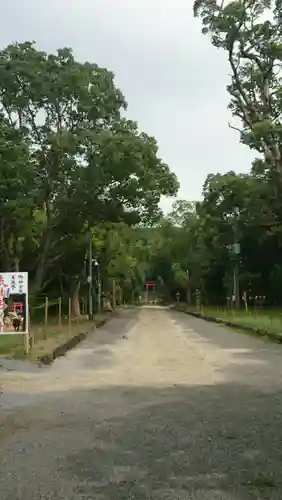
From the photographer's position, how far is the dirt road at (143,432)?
231 inches

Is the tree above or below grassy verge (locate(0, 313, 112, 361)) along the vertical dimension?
above

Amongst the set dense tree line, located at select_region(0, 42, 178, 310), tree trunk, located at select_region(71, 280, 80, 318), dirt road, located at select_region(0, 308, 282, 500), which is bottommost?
dirt road, located at select_region(0, 308, 282, 500)

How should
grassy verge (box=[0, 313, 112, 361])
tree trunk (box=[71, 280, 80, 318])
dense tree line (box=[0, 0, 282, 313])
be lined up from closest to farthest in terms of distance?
grassy verge (box=[0, 313, 112, 361]) → dense tree line (box=[0, 0, 282, 313]) → tree trunk (box=[71, 280, 80, 318])

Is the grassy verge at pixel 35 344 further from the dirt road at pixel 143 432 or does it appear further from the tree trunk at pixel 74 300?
the tree trunk at pixel 74 300

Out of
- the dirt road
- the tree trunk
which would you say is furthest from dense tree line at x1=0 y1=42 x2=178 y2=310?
the dirt road

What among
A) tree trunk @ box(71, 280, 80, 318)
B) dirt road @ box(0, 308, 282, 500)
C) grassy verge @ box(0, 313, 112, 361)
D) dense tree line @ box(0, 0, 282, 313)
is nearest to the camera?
dirt road @ box(0, 308, 282, 500)

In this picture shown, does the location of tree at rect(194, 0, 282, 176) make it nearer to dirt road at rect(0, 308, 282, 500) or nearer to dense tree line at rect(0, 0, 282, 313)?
dense tree line at rect(0, 0, 282, 313)

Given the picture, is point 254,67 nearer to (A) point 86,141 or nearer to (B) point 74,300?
(A) point 86,141

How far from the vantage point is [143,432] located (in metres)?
8.27

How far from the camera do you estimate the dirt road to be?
5.88m

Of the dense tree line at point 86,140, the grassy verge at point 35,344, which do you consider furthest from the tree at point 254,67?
the grassy verge at point 35,344

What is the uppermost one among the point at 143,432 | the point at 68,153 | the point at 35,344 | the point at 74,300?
the point at 68,153

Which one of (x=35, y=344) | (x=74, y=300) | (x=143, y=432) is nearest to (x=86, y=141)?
(x=35, y=344)

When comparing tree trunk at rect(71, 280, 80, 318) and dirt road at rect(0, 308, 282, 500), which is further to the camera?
tree trunk at rect(71, 280, 80, 318)
